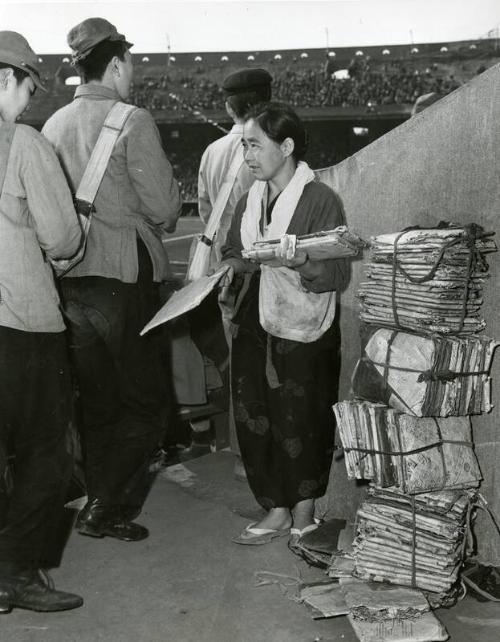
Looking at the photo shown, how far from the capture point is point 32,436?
2.79m

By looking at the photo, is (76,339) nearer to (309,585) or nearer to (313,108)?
(309,585)

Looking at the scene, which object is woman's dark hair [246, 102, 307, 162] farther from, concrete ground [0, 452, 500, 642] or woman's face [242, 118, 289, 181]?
concrete ground [0, 452, 500, 642]

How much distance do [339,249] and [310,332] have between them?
531 mm

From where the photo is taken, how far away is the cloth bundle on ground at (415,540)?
2795mm

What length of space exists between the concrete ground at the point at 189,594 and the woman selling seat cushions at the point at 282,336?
0.75 feet

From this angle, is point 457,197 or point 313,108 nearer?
point 457,197

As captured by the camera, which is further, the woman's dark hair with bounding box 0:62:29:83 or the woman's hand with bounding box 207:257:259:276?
the woman's hand with bounding box 207:257:259:276

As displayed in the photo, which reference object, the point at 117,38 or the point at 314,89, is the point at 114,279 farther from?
the point at 314,89

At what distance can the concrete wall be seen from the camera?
114 inches

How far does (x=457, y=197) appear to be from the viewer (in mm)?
3023

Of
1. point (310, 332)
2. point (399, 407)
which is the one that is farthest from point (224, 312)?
point (399, 407)

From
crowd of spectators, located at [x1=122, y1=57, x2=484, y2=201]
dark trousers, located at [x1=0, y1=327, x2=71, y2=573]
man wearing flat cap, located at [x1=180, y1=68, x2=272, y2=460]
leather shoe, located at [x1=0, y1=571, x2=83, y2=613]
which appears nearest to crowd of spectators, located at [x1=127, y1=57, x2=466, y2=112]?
crowd of spectators, located at [x1=122, y1=57, x2=484, y2=201]

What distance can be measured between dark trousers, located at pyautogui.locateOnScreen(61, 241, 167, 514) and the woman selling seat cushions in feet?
1.26

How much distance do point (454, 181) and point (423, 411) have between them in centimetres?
92
